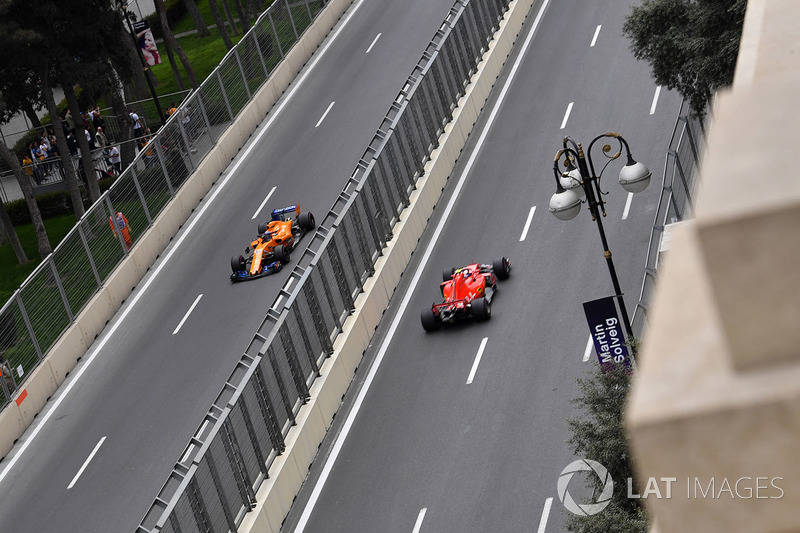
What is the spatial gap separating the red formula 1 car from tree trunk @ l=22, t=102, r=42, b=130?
2343 cm

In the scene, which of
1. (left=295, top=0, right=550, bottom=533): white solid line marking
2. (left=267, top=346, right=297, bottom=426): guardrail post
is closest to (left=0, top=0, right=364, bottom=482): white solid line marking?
(left=295, top=0, right=550, bottom=533): white solid line marking

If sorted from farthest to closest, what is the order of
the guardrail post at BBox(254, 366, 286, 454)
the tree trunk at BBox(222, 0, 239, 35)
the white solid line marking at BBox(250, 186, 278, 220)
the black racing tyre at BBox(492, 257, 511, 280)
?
the tree trunk at BBox(222, 0, 239, 35) < the white solid line marking at BBox(250, 186, 278, 220) < the black racing tyre at BBox(492, 257, 511, 280) < the guardrail post at BBox(254, 366, 286, 454)

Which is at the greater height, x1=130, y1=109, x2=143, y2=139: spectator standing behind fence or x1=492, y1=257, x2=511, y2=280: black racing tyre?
x1=130, y1=109, x2=143, y2=139: spectator standing behind fence

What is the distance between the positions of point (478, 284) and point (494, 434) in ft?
17.5

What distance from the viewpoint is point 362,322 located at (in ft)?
89.4

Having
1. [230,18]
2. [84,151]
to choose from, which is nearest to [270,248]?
[84,151]

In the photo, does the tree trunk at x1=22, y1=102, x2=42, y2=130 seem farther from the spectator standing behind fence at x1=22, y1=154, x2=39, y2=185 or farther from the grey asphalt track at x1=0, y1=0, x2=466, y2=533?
the grey asphalt track at x1=0, y1=0, x2=466, y2=533

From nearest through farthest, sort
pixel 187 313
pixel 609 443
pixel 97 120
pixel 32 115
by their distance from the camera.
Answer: pixel 609 443
pixel 187 313
pixel 32 115
pixel 97 120

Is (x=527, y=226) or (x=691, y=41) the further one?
(x=527, y=226)

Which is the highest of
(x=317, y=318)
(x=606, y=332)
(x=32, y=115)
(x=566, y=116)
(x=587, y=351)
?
(x=32, y=115)

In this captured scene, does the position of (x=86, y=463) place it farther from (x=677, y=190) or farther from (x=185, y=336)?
(x=677, y=190)

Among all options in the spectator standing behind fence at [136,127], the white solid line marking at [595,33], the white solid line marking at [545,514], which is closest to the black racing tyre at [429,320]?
the white solid line marking at [545,514]

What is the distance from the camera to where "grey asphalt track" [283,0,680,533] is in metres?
21.3

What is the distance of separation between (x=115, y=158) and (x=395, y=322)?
82.2ft
